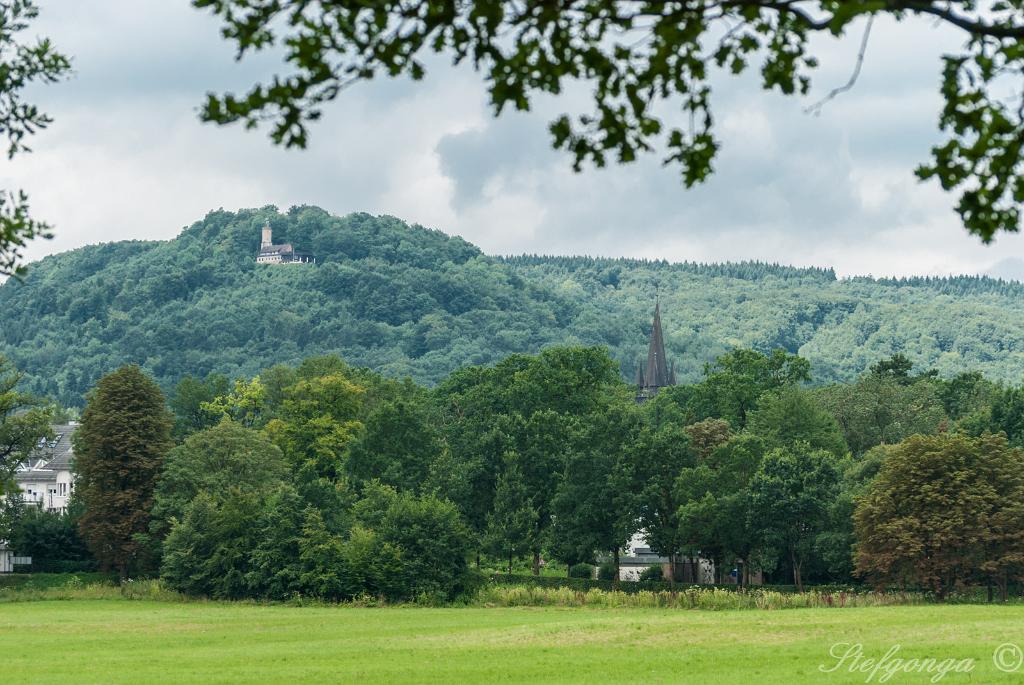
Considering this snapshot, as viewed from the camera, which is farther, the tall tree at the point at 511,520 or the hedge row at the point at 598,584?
the tall tree at the point at 511,520

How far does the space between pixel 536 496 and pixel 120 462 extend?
74.9ft

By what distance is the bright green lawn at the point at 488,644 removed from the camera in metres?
36.2

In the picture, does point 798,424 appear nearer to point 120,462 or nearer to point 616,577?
point 616,577

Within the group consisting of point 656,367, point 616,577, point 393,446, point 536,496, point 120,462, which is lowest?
point 616,577

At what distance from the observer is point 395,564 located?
6919cm

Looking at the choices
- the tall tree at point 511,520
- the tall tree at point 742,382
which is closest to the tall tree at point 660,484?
the tall tree at point 511,520

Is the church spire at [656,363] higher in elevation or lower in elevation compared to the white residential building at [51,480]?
higher

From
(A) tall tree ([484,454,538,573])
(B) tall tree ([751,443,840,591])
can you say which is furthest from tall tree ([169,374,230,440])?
(B) tall tree ([751,443,840,591])

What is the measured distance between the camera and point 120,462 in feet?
273

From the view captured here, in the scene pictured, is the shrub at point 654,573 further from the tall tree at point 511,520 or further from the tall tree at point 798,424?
the tall tree at point 798,424

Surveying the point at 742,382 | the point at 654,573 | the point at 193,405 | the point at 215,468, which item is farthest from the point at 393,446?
the point at 193,405

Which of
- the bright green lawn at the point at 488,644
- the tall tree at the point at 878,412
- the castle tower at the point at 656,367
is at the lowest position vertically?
the bright green lawn at the point at 488,644

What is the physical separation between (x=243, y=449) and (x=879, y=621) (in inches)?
1821

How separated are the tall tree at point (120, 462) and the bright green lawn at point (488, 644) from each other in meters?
18.2
